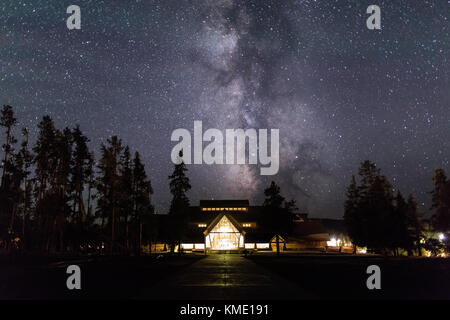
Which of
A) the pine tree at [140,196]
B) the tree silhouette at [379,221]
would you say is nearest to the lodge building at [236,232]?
the pine tree at [140,196]

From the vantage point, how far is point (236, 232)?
72.9 metres

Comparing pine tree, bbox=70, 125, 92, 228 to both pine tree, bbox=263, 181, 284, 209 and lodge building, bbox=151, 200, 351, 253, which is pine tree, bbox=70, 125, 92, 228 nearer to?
lodge building, bbox=151, 200, 351, 253

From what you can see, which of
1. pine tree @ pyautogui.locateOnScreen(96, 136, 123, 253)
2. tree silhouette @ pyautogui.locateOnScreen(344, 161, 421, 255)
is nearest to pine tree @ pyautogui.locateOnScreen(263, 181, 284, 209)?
tree silhouette @ pyautogui.locateOnScreen(344, 161, 421, 255)

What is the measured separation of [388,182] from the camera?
66.8 m

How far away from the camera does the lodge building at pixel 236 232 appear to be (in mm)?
72875

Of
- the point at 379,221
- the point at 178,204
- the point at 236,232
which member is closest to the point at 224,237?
the point at 236,232

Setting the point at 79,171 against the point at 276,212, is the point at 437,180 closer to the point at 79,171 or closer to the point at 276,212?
the point at 276,212

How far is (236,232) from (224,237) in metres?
2.62

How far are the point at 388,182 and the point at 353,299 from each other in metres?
60.1

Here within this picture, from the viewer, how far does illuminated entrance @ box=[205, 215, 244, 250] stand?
72875mm

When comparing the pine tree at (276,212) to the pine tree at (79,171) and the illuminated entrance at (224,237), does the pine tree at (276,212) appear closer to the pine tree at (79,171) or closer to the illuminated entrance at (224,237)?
the illuminated entrance at (224,237)

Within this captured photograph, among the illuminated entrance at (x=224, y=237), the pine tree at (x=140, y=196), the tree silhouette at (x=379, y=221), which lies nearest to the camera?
the tree silhouette at (x=379, y=221)

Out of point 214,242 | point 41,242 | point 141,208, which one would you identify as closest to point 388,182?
point 214,242
